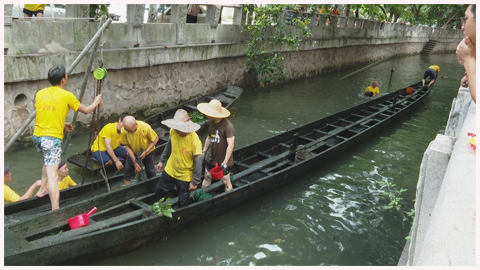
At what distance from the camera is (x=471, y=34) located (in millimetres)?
2660

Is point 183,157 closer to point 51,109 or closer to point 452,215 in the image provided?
point 51,109

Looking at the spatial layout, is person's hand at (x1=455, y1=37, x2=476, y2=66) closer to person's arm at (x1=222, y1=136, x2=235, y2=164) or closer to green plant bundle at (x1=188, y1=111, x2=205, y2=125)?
person's arm at (x1=222, y1=136, x2=235, y2=164)

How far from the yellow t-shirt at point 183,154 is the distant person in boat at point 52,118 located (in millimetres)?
1257

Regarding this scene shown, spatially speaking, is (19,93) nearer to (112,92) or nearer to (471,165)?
(112,92)

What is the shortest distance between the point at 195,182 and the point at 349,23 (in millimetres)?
19556

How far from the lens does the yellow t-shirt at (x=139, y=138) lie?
6.83 m

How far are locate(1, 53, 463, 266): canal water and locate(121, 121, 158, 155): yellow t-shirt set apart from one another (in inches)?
61.5

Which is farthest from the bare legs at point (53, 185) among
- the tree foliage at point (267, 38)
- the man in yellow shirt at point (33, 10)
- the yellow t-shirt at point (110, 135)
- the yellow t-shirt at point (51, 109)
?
the tree foliage at point (267, 38)

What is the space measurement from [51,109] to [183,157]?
75.2 inches

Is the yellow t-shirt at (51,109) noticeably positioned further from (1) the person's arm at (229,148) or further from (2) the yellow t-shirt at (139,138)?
(1) the person's arm at (229,148)

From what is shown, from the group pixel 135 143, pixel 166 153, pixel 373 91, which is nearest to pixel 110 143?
pixel 135 143

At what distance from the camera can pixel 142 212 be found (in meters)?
6.05

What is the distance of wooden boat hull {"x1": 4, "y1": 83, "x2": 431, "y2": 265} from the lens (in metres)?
4.94

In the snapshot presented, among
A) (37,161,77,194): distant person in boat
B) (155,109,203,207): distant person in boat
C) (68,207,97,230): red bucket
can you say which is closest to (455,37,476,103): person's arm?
(155,109,203,207): distant person in boat
